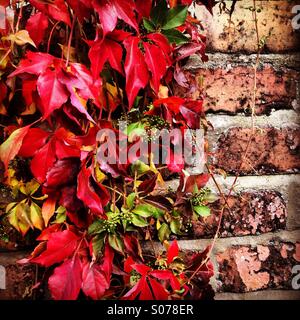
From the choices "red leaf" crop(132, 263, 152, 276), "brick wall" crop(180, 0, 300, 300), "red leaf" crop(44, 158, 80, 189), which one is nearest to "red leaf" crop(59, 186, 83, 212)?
"red leaf" crop(44, 158, 80, 189)

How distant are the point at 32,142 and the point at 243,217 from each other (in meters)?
0.35

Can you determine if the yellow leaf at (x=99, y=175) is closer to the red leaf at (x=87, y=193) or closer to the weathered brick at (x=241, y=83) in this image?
the red leaf at (x=87, y=193)

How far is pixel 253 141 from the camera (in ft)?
2.13

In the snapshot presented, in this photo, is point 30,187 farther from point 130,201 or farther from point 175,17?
point 175,17

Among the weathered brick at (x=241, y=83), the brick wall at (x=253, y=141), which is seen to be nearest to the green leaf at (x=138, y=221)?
the brick wall at (x=253, y=141)

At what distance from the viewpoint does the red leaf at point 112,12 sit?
0.48 metres

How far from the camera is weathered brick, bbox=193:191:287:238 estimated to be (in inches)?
25.4

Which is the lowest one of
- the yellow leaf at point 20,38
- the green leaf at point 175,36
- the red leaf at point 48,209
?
the red leaf at point 48,209

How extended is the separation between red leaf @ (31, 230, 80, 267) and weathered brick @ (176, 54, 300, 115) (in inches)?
11.6

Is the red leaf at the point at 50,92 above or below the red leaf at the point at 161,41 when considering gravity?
below

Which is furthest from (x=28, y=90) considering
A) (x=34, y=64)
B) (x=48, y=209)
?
(x=48, y=209)

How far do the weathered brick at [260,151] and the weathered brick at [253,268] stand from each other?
13 cm

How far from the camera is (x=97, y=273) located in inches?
21.0

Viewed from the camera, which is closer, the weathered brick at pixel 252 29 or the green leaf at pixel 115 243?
the green leaf at pixel 115 243
